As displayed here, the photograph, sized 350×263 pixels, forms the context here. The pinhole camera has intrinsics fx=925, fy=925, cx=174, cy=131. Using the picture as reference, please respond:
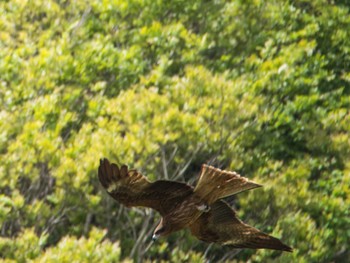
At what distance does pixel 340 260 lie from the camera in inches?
639

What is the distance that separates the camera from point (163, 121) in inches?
541

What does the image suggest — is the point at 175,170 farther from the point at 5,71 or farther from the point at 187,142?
the point at 5,71

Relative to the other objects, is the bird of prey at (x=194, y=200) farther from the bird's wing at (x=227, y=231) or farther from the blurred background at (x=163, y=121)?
the blurred background at (x=163, y=121)

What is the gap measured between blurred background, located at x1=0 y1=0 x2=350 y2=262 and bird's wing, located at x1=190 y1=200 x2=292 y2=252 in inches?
165

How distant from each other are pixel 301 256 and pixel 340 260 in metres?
2.24

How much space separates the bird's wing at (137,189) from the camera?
276 inches

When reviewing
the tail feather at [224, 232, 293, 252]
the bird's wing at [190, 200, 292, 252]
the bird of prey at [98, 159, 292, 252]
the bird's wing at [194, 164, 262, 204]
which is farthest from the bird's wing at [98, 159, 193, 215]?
the tail feather at [224, 232, 293, 252]

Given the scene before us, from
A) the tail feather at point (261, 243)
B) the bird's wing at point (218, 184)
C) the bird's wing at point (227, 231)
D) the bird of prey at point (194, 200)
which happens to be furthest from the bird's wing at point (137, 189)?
the tail feather at point (261, 243)

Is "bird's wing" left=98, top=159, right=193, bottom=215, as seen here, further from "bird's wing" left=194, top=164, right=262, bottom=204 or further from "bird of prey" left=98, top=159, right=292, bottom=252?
"bird's wing" left=194, top=164, right=262, bottom=204

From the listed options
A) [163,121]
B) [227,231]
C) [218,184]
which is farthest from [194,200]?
[163,121]

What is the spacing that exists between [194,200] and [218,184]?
328 mm

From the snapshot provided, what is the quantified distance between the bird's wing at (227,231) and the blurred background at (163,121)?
4185 millimetres

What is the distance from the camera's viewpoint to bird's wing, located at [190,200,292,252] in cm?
754

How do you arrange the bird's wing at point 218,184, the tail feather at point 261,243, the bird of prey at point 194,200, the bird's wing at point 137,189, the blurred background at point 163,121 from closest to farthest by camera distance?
1. the bird's wing at point 218,184
2. the bird of prey at point 194,200
3. the bird's wing at point 137,189
4. the tail feather at point 261,243
5. the blurred background at point 163,121
